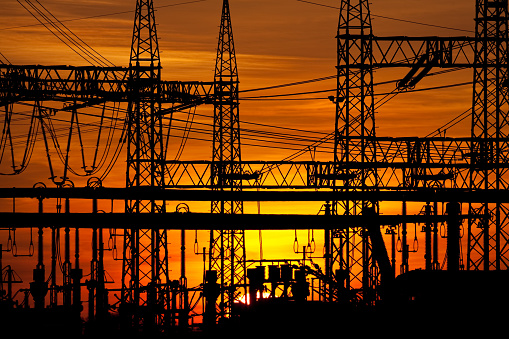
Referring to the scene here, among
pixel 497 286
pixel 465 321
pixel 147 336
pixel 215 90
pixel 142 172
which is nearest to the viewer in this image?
pixel 465 321

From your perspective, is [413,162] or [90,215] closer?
[90,215]

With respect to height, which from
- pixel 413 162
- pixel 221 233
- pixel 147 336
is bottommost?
pixel 147 336

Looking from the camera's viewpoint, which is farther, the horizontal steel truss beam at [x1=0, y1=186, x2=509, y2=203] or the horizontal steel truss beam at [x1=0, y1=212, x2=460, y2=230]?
the horizontal steel truss beam at [x1=0, y1=212, x2=460, y2=230]

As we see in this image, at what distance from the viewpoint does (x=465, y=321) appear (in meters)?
26.2

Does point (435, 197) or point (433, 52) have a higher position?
point (433, 52)

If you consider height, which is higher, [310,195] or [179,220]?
[310,195]

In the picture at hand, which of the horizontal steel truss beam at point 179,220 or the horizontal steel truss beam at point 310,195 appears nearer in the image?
the horizontal steel truss beam at point 310,195

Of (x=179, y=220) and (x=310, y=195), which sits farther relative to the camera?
(x=310, y=195)

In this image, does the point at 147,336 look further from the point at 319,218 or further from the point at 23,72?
the point at 23,72

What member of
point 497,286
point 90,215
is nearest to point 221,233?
point 90,215

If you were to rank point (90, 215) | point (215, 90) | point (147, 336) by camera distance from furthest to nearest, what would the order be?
point (215, 90) < point (90, 215) < point (147, 336)

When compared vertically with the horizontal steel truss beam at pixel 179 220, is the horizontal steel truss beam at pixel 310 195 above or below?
above

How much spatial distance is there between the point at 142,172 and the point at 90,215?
783cm

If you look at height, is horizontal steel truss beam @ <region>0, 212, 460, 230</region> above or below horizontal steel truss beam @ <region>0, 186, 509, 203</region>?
below
